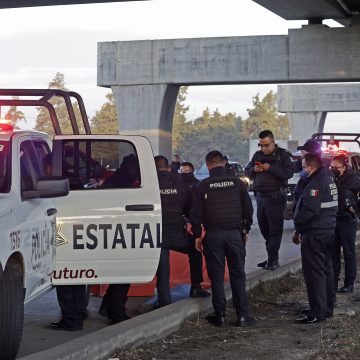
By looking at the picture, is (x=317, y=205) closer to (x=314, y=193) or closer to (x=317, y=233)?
(x=314, y=193)

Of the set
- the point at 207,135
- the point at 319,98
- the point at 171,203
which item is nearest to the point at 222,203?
the point at 171,203

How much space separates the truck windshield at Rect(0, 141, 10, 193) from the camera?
6.48 metres

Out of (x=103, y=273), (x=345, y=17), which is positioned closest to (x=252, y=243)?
(x=103, y=273)

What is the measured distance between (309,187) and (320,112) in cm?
4479

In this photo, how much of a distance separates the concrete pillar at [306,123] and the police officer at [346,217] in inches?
1663

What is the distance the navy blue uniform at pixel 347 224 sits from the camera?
1073cm

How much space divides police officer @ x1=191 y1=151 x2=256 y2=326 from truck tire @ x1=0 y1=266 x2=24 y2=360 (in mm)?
2687

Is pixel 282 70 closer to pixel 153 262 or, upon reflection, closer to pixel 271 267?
pixel 271 267

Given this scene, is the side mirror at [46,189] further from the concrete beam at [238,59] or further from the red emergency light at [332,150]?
the concrete beam at [238,59]

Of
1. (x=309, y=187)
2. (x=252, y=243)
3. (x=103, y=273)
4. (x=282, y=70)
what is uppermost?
(x=282, y=70)

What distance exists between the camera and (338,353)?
279 inches

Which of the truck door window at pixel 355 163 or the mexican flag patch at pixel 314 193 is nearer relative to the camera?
the mexican flag patch at pixel 314 193

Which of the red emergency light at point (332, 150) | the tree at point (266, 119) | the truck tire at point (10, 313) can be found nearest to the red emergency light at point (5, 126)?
the truck tire at point (10, 313)

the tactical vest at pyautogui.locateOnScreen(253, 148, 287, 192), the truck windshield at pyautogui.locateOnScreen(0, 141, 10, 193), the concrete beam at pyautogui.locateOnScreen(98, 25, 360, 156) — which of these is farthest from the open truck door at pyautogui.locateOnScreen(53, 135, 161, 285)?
the concrete beam at pyautogui.locateOnScreen(98, 25, 360, 156)
